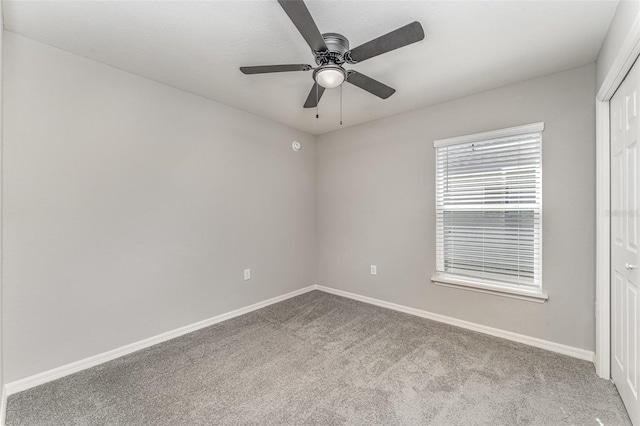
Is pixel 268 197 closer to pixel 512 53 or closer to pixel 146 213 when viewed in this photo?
pixel 146 213

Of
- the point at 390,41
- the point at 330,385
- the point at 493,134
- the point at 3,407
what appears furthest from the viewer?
the point at 493,134

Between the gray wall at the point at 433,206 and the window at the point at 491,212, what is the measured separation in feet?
0.29

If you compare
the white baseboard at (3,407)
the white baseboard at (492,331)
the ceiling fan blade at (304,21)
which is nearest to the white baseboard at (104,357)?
the white baseboard at (3,407)

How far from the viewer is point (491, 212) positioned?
2779mm

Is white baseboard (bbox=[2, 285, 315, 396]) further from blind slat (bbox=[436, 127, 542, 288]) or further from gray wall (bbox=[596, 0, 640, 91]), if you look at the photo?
gray wall (bbox=[596, 0, 640, 91])

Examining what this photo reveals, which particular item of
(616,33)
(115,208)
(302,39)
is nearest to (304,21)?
(302,39)

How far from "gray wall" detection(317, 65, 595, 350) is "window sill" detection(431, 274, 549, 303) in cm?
6

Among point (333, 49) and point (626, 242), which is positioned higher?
point (333, 49)

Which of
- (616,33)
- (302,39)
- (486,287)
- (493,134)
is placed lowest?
(486,287)

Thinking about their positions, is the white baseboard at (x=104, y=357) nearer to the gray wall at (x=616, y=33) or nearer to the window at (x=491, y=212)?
the window at (x=491, y=212)

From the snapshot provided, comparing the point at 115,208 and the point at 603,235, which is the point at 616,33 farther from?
the point at 115,208

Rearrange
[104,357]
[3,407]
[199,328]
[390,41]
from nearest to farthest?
[390,41] < [3,407] < [104,357] < [199,328]

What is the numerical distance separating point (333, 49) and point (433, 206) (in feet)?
6.61

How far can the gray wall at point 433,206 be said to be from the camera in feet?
7.62
